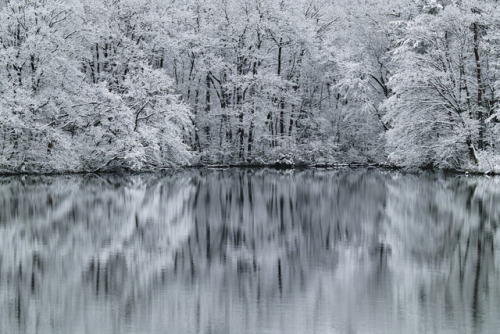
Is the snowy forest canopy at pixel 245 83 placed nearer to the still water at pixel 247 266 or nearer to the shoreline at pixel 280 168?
the shoreline at pixel 280 168

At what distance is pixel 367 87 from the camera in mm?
49438

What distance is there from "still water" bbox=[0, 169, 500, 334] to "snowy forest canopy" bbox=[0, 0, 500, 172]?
46.9 feet

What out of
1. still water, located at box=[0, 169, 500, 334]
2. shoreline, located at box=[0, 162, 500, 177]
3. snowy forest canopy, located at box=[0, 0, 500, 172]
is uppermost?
snowy forest canopy, located at box=[0, 0, 500, 172]

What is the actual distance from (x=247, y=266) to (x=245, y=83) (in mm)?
39330

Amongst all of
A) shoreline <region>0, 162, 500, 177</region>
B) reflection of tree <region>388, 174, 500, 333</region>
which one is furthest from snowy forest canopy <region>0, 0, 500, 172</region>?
reflection of tree <region>388, 174, 500, 333</region>

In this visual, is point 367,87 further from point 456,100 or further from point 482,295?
point 482,295

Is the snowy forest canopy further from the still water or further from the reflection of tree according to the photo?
the still water

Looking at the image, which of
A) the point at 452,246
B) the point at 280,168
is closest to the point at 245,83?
the point at 280,168

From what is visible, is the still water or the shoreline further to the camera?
the shoreline

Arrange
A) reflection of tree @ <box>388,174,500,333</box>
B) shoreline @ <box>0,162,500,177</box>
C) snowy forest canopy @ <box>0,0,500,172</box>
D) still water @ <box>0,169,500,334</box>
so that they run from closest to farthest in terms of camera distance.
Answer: still water @ <box>0,169,500,334</box>, reflection of tree @ <box>388,174,500,333</box>, snowy forest canopy @ <box>0,0,500,172</box>, shoreline @ <box>0,162,500,177</box>

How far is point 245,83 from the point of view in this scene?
49.8m

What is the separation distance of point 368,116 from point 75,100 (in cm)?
Result: 2405

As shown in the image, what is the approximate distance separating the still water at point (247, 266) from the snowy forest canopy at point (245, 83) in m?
14.3

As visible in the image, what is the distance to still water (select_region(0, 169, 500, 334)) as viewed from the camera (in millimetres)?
7840
